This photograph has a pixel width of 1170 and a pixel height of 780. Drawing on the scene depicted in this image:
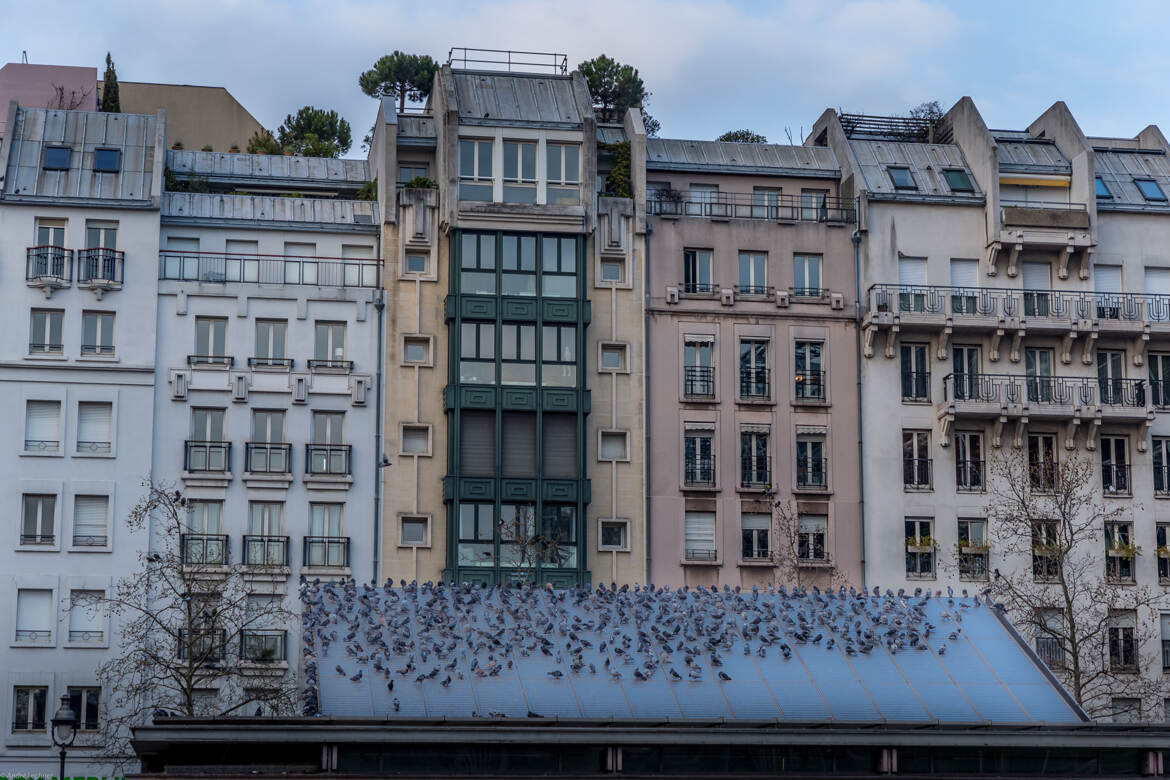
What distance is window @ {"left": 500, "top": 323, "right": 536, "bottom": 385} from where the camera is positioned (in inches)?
3164

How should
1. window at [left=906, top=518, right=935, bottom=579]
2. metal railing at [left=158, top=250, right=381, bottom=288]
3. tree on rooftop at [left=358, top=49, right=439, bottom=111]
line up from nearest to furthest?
metal railing at [left=158, top=250, right=381, bottom=288] → window at [left=906, top=518, right=935, bottom=579] → tree on rooftop at [left=358, top=49, right=439, bottom=111]

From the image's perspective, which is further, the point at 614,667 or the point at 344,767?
the point at 614,667

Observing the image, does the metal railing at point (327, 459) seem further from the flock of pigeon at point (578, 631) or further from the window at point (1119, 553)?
the window at point (1119, 553)

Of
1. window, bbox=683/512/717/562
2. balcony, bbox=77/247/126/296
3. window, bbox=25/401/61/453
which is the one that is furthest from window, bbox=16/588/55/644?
window, bbox=683/512/717/562

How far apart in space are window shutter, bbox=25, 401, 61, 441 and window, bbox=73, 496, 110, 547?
261 centimetres

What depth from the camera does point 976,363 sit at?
8406 centimetres

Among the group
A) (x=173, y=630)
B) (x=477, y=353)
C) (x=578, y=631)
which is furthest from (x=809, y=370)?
(x=578, y=631)

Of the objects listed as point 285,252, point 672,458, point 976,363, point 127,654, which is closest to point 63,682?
point 127,654

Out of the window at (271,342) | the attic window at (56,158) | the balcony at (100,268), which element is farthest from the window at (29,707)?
the attic window at (56,158)

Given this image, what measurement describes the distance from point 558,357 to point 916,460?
1453 cm

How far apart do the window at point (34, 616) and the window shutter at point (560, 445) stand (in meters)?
18.8

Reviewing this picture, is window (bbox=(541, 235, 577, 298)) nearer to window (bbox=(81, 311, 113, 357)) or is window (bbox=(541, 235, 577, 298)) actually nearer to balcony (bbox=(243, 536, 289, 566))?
balcony (bbox=(243, 536, 289, 566))

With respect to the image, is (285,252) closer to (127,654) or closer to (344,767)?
(127,654)

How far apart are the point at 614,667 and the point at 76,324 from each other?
34.2 meters
